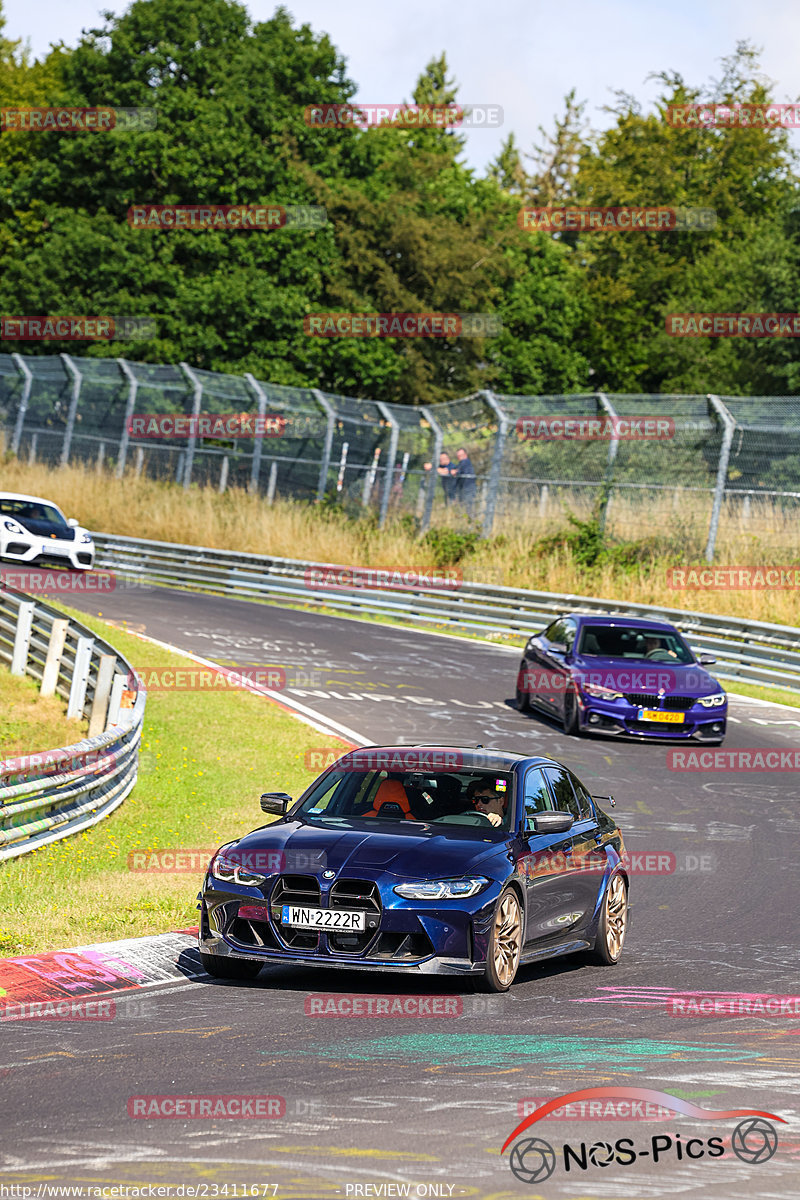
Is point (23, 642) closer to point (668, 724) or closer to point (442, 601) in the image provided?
point (668, 724)

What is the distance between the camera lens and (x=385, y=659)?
2636 cm

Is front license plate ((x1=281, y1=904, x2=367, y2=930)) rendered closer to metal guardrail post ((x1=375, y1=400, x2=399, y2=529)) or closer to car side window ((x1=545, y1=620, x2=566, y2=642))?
car side window ((x1=545, y1=620, x2=566, y2=642))

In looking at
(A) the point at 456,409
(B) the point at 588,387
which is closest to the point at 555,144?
(B) the point at 588,387

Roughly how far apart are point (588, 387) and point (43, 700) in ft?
157

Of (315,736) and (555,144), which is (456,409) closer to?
(315,736)

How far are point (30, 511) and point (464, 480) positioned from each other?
9046 mm

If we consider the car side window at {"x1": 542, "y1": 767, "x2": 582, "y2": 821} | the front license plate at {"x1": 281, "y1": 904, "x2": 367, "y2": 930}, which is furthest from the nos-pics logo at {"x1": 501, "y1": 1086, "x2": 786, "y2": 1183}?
the car side window at {"x1": 542, "y1": 767, "x2": 582, "y2": 821}

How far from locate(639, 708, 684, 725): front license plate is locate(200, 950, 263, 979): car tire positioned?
468 inches

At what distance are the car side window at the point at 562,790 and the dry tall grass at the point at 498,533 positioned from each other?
684 inches

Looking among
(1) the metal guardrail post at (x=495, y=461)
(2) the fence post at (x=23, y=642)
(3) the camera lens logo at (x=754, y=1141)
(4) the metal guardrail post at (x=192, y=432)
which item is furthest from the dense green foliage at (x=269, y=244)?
(3) the camera lens logo at (x=754, y=1141)

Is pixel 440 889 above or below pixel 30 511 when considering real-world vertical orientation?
above

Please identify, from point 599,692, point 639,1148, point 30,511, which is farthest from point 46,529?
point 639,1148

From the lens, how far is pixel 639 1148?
5625 millimetres

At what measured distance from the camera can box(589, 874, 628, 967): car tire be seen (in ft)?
32.7
